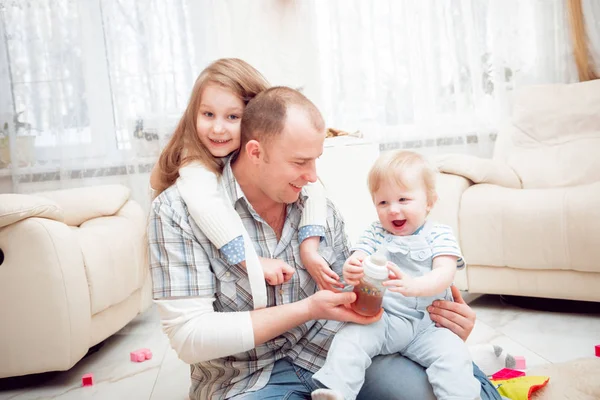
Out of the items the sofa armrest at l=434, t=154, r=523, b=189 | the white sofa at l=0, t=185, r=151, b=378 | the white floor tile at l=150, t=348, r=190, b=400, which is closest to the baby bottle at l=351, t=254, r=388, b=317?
the white floor tile at l=150, t=348, r=190, b=400

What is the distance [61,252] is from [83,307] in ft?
0.78

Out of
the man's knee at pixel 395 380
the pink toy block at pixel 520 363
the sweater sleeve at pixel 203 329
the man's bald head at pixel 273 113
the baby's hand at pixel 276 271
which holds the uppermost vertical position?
the man's bald head at pixel 273 113

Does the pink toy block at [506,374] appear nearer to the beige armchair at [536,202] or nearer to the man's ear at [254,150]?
the beige armchair at [536,202]

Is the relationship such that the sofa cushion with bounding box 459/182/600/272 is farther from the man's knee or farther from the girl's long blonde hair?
the girl's long blonde hair

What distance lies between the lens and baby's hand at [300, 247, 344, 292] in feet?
4.28

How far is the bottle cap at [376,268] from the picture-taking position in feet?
3.73

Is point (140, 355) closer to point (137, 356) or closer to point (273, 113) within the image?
point (137, 356)

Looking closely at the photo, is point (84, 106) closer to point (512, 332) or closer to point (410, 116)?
point (410, 116)

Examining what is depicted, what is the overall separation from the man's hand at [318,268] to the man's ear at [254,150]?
238 mm

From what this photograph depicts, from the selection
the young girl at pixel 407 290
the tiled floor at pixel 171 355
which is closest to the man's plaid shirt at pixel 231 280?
the young girl at pixel 407 290

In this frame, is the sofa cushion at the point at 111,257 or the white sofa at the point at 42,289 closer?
the white sofa at the point at 42,289

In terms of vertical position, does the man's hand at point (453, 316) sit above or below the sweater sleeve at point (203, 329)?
below

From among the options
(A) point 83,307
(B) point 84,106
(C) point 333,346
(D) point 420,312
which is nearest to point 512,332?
(D) point 420,312

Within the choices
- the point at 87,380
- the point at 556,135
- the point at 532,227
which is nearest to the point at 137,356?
the point at 87,380
